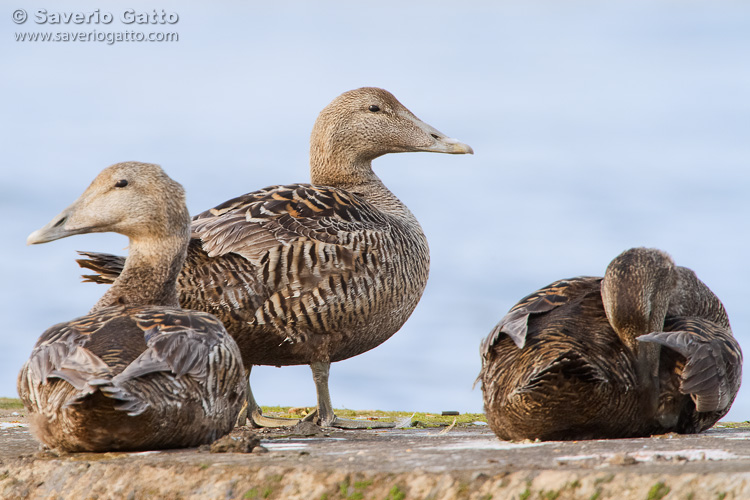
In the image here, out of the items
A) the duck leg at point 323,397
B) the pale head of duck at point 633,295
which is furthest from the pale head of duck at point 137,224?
the pale head of duck at point 633,295

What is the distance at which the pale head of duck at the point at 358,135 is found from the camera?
9.21 meters

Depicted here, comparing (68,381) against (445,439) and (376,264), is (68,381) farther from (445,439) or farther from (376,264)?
(376,264)

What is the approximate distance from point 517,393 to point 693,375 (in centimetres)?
104

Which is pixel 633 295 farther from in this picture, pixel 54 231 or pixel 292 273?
pixel 54 231

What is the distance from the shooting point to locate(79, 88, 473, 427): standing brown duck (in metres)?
6.96

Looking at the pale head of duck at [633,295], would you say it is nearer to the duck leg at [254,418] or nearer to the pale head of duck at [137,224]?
the pale head of duck at [137,224]

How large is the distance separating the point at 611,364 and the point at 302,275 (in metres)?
2.86

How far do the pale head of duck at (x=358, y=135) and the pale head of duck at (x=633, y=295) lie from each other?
4.50m

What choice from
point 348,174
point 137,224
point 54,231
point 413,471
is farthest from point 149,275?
point 348,174

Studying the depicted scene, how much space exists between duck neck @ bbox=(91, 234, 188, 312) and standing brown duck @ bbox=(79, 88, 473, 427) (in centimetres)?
80

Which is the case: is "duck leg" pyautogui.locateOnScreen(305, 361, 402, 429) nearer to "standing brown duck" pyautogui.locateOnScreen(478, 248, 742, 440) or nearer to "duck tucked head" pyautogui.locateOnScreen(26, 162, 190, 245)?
"duck tucked head" pyautogui.locateOnScreen(26, 162, 190, 245)

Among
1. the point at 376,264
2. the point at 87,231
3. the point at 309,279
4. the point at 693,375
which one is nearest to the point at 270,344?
the point at 309,279

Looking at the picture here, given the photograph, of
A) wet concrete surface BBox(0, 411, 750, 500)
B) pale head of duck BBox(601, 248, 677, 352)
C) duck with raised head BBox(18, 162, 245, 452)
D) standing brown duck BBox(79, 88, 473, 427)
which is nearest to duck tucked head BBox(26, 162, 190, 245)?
duck with raised head BBox(18, 162, 245, 452)

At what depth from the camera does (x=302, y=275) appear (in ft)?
23.0
